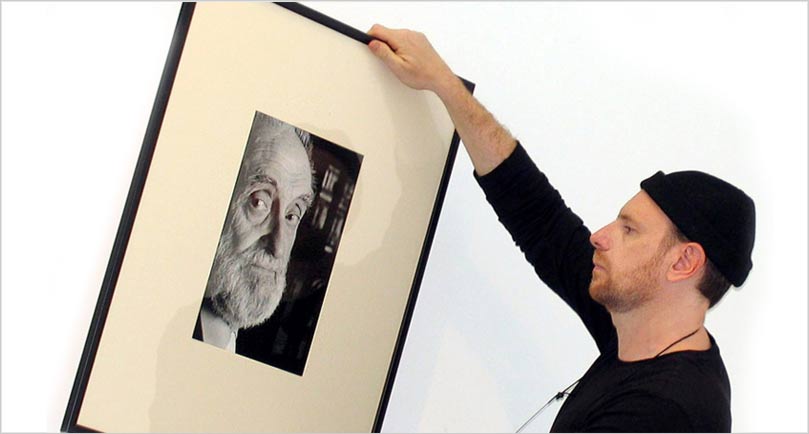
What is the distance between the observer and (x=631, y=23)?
1.81 m

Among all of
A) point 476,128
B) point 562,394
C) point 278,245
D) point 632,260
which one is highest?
point 476,128

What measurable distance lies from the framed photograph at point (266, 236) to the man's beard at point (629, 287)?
10.9 inches

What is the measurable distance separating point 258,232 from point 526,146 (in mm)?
575

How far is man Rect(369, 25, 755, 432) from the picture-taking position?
4.67 feet

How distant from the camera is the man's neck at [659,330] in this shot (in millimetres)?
1494

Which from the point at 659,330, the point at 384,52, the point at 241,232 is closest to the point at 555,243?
the point at 659,330

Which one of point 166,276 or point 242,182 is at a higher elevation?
point 242,182

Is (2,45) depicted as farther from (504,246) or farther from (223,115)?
(504,246)

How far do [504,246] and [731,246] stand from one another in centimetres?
40

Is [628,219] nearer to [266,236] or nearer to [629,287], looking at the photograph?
[629,287]

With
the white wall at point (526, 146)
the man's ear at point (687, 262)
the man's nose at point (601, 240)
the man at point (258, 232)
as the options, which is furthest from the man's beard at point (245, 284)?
the man's ear at point (687, 262)

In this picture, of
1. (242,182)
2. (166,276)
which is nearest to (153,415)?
(166,276)

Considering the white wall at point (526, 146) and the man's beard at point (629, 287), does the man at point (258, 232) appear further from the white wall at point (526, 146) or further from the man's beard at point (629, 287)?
the man's beard at point (629, 287)

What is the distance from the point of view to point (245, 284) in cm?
136
